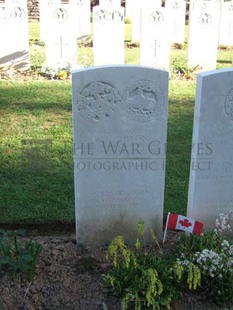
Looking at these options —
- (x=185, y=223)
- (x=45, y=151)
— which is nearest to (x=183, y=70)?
(x=45, y=151)

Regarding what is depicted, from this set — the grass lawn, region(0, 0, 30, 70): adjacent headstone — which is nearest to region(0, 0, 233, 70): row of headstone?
region(0, 0, 30, 70): adjacent headstone

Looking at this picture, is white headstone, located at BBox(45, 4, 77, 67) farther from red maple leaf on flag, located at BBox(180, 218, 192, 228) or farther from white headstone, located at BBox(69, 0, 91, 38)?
red maple leaf on flag, located at BBox(180, 218, 192, 228)

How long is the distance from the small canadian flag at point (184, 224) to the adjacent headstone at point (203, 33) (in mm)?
6694

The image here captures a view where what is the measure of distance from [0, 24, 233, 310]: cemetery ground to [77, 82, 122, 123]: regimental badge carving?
109cm

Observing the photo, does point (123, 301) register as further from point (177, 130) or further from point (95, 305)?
point (177, 130)

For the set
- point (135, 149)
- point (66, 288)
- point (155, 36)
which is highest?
point (155, 36)

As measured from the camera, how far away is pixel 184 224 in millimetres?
3793

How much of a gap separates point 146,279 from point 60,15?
7000 millimetres

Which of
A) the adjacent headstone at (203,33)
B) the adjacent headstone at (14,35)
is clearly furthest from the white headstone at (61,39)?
the adjacent headstone at (203,33)

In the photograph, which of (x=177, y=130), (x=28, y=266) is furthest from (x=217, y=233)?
(x=177, y=130)

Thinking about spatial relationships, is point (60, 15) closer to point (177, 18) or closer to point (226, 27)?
point (177, 18)

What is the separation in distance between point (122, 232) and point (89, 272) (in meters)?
0.54

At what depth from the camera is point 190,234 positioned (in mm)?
3770

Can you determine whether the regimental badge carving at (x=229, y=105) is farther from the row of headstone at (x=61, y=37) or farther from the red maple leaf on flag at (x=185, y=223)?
the row of headstone at (x=61, y=37)
